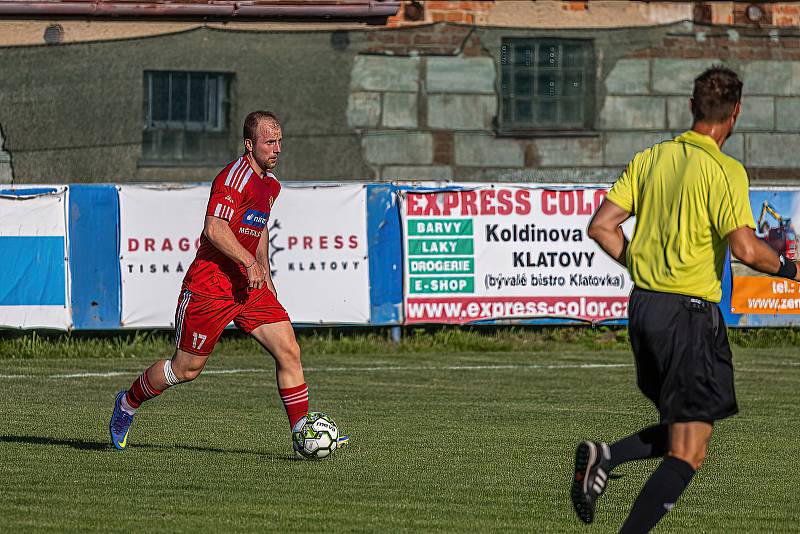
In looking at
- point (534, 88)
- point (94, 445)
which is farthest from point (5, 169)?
point (94, 445)

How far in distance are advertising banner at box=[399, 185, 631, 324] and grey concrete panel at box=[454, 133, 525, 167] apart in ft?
10.3

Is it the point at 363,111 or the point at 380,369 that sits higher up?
the point at 363,111

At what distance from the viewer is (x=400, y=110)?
20.9 meters

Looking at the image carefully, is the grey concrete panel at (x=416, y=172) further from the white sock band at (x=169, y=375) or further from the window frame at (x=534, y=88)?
the white sock band at (x=169, y=375)

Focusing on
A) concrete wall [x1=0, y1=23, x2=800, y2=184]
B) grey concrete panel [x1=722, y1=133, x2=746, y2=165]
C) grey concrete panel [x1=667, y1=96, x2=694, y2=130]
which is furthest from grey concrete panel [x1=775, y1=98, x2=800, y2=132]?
grey concrete panel [x1=667, y1=96, x2=694, y2=130]

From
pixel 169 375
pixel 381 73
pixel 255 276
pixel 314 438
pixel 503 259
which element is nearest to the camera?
pixel 255 276

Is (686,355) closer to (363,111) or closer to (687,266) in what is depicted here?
(687,266)

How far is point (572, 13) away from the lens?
21.5 m

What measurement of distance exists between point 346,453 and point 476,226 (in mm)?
8628

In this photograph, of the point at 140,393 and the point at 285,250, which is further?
the point at 285,250

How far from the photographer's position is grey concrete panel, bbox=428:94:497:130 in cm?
2100

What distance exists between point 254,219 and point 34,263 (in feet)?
27.7

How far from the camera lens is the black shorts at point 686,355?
19.6 ft

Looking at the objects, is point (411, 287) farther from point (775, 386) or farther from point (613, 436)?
point (613, 436)
